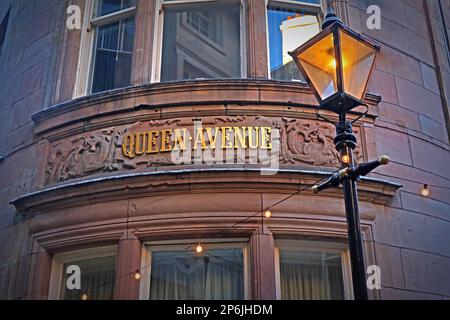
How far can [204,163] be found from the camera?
7.02m

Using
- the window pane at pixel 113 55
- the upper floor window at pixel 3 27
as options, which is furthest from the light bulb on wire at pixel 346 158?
the upper floor window at pixel 3 27

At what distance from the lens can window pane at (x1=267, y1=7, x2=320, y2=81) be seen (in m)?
8.20

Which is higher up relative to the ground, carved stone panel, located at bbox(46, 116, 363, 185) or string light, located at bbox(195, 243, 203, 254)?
carved stone panel, located at bbox(46, 116, 363, 185)

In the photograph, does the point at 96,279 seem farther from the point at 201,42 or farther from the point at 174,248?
the point at 201,42

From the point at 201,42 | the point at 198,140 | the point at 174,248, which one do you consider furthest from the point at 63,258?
the point at 201,42

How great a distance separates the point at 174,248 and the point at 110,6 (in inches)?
172

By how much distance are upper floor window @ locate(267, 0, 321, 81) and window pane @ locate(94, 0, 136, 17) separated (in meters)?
2.24

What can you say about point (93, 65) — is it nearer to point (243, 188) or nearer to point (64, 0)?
point (64, 0)

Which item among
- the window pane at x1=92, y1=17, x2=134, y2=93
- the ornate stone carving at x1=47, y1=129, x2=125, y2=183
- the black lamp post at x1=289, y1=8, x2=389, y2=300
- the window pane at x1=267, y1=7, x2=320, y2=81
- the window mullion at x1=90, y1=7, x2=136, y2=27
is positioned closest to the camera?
the black lamp post at x1=289, y1=8, x2=389, y2=300

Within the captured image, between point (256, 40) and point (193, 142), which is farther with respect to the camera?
point (256, 40)

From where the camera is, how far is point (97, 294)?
678cm

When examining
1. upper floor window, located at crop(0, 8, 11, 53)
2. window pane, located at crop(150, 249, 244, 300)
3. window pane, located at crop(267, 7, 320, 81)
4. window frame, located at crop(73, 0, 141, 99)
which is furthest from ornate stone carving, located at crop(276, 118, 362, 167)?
upper floor window, located at crop(0, 8, 11, 53)

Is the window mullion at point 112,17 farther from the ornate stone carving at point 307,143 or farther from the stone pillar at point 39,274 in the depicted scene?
the stone pillar at point 39,274

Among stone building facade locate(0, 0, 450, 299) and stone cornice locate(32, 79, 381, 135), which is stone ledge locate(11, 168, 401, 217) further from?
stone cornice locate(32, 79, 381, 135)
